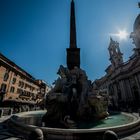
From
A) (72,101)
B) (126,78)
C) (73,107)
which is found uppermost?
(126,78)

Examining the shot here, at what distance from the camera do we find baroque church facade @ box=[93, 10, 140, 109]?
35.0 metres

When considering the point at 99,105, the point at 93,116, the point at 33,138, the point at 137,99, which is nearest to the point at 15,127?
the point at 33,138

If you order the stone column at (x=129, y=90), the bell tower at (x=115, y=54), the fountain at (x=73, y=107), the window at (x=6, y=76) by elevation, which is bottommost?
the fountain at (x=73, y=107)

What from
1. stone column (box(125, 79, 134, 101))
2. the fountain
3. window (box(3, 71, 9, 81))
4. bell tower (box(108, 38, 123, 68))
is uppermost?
bell tower (box(108, 38, 123, 68))

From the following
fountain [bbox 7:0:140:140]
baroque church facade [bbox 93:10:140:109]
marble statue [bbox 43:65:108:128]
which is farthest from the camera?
baroque church facade [bbox 93:10:140:109]

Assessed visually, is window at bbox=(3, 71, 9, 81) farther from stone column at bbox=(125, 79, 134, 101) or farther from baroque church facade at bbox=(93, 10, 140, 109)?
stone column at bbox=(125, 79, 134, 101)

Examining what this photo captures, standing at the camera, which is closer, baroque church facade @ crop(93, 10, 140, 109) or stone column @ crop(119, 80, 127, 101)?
baroque church facade @ crop(93, 10, 140, 109)

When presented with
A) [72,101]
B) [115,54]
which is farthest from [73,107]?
[115,54]

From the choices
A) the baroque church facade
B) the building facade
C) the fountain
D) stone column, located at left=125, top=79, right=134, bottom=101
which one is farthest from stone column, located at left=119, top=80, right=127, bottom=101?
the fountain

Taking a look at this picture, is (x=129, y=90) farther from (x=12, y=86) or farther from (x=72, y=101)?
(x=12, y=86)

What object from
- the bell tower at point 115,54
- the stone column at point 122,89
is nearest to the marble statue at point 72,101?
the stone column at point 122,89

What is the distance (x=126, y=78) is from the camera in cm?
3928

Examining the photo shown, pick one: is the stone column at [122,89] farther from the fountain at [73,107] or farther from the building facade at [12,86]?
the fountain at [73,107]

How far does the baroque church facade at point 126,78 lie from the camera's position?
35.0 meters
